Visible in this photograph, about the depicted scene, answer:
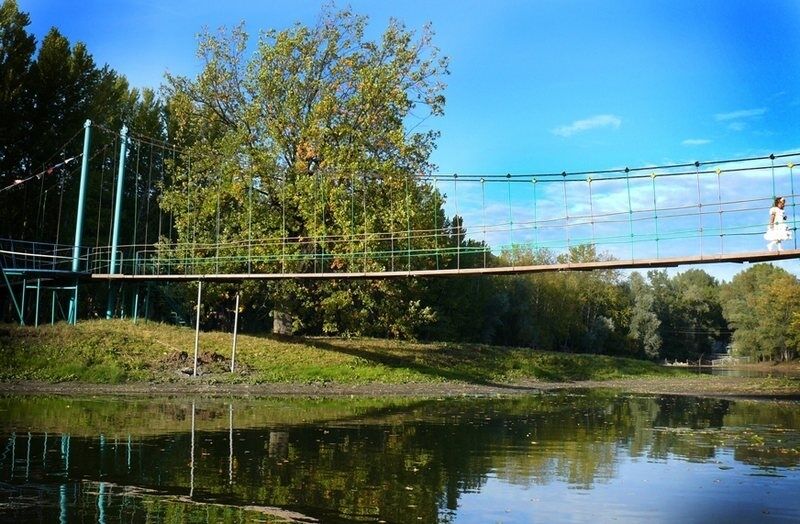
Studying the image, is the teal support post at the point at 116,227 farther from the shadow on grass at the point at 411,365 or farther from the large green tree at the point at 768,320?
the large green tree at the point at 768,320

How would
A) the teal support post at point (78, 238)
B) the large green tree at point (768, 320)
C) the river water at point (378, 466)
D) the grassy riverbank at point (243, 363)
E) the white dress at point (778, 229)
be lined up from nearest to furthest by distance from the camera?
the river water at point (378, 466), the white dress at point (778, 229), the grassy riverbank at point (243, 363), the teal support post at point (78, 238), the large green tree at point (768, 320)

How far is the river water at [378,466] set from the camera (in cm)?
1027

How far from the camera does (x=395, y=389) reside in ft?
107

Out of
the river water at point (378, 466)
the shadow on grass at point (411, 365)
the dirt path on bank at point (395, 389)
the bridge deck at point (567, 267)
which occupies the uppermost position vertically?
the bridge deck at point (567, 267)

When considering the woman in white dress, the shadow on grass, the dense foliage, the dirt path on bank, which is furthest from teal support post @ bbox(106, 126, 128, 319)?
the woman in white dress

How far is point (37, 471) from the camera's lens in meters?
12.2

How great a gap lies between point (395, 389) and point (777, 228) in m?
15.7

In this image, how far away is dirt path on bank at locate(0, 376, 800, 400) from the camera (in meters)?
28.3

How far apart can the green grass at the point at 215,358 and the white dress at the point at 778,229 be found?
1667cm

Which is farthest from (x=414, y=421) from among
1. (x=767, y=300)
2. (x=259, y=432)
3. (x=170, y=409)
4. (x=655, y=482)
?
(x=767, y=300)

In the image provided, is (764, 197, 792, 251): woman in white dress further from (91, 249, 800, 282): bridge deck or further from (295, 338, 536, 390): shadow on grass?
(295, 338, 536, 390): shadow on grass

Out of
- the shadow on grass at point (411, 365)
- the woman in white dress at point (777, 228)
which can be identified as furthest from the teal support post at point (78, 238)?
the woman in white dress at point (777, 228)

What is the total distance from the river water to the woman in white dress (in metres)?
5.17

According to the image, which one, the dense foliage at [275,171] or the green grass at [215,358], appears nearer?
the green grass at [215,358]
